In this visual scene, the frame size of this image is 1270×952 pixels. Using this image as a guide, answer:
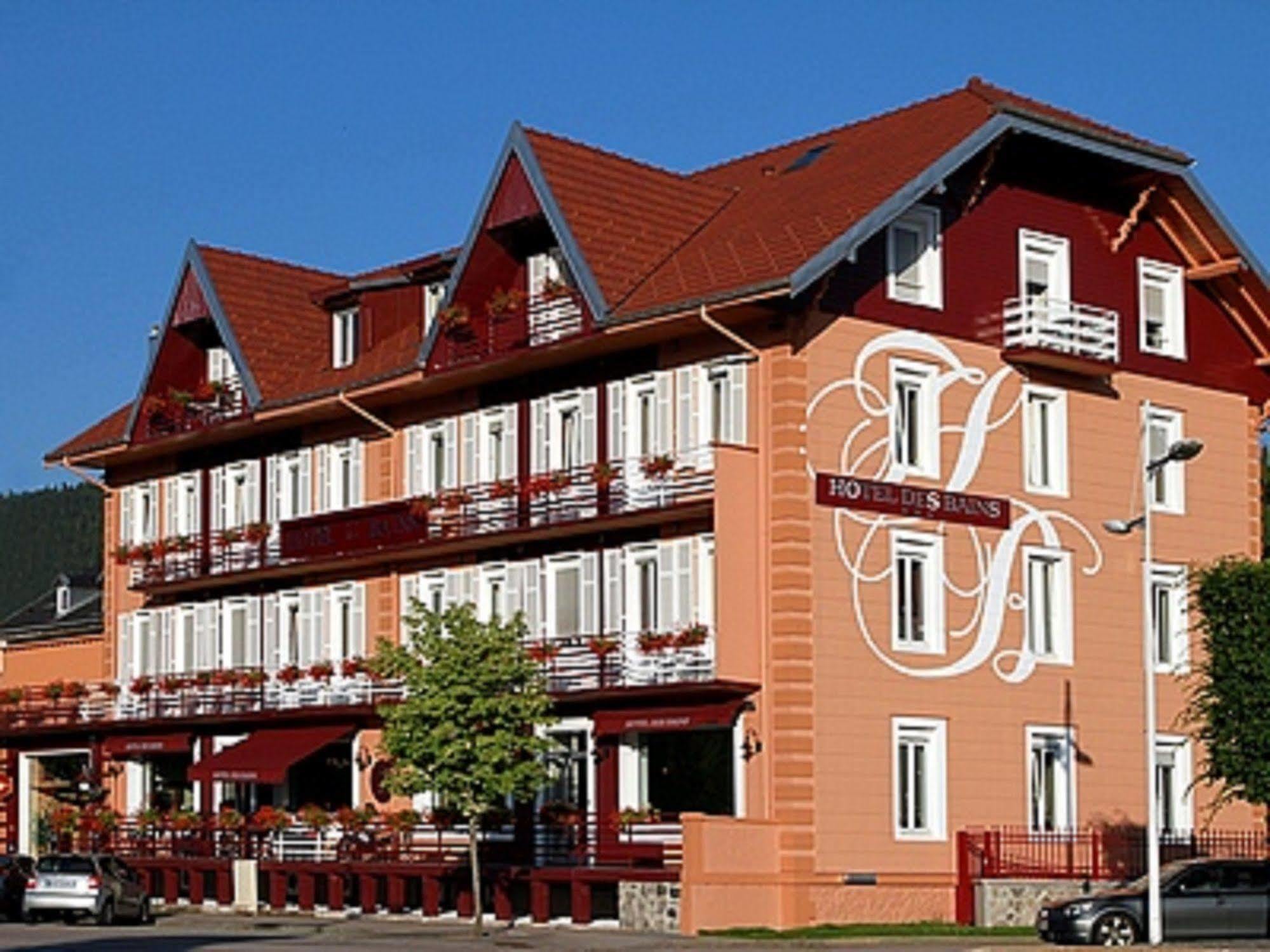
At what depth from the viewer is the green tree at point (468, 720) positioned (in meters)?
48.4

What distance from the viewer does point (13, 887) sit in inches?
2138

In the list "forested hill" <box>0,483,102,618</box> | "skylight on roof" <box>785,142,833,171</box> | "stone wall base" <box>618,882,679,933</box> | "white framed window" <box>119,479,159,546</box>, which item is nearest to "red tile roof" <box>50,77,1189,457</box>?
"skylight on roof" <box>785,142,833,171</box>

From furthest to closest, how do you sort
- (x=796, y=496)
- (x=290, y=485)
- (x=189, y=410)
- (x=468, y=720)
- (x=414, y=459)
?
(x=189, y=410), (x=290, y=485), (x=414, y=459), (x=468, y=720), (x=796, y=496)

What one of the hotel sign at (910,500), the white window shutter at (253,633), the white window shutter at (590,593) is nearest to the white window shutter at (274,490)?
the white window shutter at (253,633)

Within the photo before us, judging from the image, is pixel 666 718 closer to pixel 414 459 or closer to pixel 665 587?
pixel 665 587

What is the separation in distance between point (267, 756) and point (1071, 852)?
17.6 metres

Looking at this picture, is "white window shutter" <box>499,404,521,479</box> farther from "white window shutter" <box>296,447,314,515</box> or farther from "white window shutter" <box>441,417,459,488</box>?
"white window shutter" <box>296,447,314,515</box>

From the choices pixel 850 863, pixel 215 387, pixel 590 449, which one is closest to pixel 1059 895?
pixel 850 863

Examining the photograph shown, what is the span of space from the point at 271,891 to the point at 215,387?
1210 centimetres

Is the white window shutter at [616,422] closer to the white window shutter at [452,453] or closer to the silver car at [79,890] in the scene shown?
the white window shutter at [452,453]

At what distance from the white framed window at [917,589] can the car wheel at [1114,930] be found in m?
8.42

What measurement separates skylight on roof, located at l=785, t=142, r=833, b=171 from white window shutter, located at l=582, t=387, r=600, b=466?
6.75 m

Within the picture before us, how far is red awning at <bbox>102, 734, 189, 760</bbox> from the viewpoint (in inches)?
2466

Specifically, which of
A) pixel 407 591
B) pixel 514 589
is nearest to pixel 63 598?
pixel 407 591
